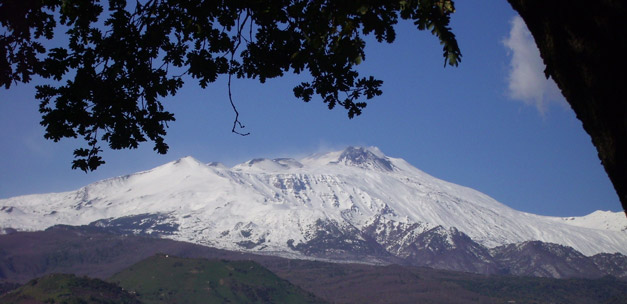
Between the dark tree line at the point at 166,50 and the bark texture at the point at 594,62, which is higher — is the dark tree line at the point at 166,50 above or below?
above

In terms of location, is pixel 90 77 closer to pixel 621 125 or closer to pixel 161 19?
pixel 161 19

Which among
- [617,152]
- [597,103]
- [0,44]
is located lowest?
[617,152]

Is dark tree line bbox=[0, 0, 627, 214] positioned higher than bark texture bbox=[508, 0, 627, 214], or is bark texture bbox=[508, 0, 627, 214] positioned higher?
dark tree line bbox=[0, 0, 627, 214]

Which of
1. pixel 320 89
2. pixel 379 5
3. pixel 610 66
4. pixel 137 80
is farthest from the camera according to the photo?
pixel 320 89

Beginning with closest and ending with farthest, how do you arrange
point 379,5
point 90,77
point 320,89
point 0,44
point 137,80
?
point 379,5
point 90,77
point 137,80
point 320,89
point 0,44

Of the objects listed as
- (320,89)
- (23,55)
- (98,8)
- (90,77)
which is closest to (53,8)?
(98,8)

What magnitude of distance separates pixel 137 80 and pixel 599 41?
386 inches

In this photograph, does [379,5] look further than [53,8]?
No

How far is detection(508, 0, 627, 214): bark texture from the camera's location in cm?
540

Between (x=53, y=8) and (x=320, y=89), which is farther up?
(x=53, y=8)

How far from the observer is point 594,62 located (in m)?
5.54

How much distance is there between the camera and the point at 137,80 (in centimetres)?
1320

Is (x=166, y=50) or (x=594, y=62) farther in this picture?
(x=166, y=50)

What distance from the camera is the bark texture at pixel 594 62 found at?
5402 millimetres
